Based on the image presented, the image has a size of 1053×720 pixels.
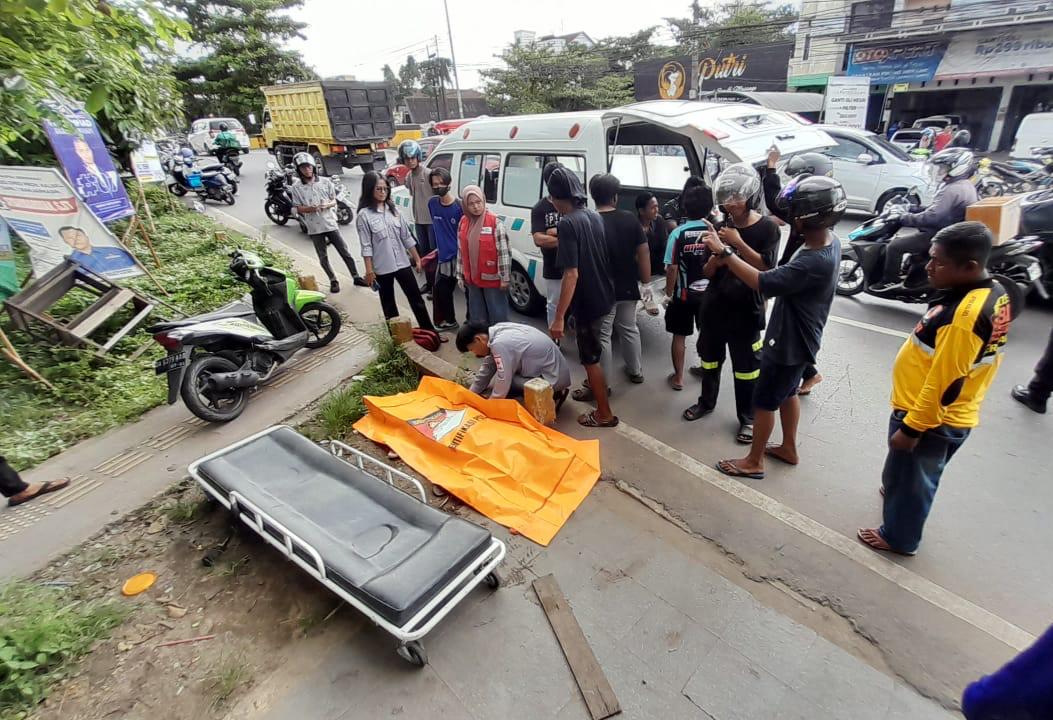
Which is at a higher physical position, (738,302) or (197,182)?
(197,182)

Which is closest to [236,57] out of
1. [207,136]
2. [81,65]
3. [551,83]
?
[207,136]

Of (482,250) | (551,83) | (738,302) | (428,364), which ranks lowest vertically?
(428,364)

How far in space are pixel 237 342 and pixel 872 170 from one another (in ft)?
33.2

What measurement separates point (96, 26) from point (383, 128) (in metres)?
13.4

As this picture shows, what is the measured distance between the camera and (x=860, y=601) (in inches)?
96.4

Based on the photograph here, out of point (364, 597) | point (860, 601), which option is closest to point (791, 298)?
point (860, 601)

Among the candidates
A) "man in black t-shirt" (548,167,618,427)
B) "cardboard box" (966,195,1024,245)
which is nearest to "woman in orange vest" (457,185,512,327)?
"man in black t-shirt" (548,167,618,427)

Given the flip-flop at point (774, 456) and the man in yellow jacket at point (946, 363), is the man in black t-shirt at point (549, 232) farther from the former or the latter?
the man in yellow jacket at point (946, 363)

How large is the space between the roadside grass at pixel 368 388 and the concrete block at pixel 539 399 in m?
1.23

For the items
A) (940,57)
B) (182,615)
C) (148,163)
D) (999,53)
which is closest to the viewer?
(182,615)

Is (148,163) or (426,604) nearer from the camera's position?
(426,604)

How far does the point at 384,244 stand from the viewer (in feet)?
16.5

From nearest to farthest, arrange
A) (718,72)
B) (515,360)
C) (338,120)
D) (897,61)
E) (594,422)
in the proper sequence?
(515,360)
(594,422)
(338,120)
(897,61)
(718,72)

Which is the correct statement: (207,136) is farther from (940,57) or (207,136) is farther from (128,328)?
(940,57)
